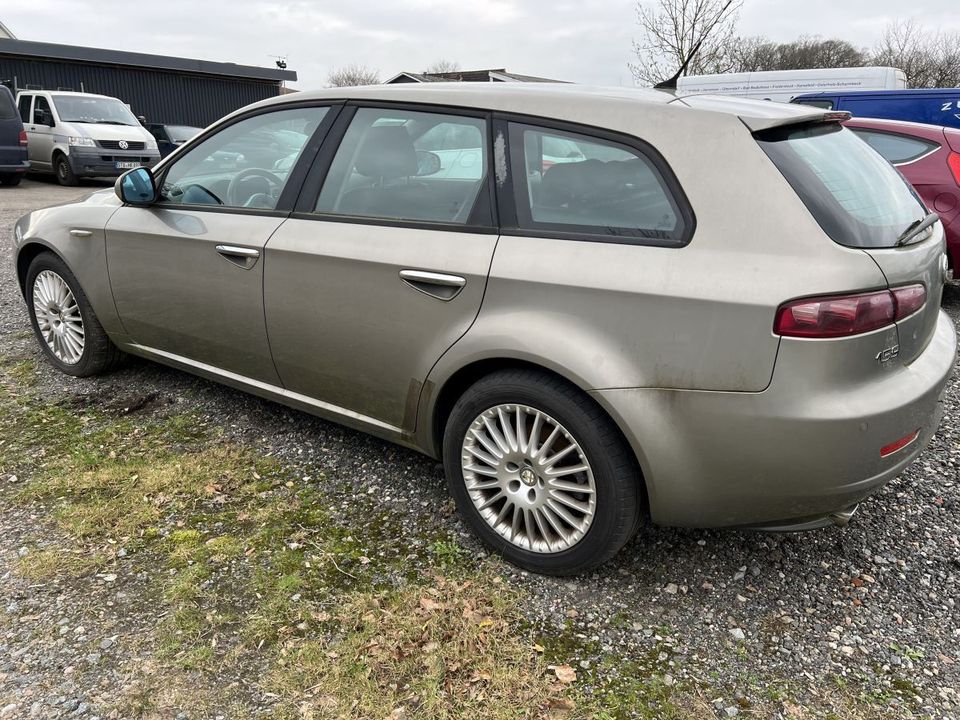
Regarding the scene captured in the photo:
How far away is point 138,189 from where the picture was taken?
358cm

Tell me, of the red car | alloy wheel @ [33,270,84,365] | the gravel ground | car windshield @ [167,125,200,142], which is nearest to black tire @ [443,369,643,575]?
the gravel ground

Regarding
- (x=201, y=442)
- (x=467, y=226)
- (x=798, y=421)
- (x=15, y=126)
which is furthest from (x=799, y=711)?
(x=15, y=126)

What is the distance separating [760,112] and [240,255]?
83.1 inches

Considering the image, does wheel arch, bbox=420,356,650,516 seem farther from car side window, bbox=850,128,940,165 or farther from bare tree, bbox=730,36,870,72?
bare tree, bbox=730,36,870,72

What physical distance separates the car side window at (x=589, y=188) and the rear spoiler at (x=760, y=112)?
0.27 meters

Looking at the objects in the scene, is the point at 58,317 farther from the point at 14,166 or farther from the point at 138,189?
the point at 14,166

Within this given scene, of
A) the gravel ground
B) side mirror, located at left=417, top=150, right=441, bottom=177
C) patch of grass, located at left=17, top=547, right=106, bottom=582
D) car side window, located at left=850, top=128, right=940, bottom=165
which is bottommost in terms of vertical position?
the gravel ground

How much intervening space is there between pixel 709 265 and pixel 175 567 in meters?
2.09

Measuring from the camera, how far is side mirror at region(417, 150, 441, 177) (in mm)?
2803

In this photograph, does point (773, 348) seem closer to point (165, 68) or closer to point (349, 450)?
point (349, 450)

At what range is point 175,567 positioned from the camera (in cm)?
266

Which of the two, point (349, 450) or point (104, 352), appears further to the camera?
point (104, 352)

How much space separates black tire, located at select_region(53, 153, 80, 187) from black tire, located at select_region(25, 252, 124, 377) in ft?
42.3

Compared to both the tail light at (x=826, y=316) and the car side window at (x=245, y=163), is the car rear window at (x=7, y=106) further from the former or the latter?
the tail light at (x=826, y=316)
